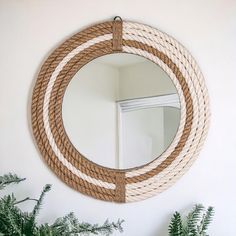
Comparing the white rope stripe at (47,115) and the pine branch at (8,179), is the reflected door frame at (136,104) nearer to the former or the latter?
the white rope stripe at (47,115)

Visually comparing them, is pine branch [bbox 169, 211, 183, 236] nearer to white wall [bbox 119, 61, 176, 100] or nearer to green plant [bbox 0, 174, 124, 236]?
green plant [bbox 0, 174, 124, 236]

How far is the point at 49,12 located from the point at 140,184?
0.90 metres

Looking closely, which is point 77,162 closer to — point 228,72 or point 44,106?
point 44,106

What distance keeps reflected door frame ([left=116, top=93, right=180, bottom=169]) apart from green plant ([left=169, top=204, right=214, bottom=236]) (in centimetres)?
34

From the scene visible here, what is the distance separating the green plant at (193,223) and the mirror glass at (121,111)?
0.94ft

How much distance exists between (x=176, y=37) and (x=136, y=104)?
0.36 m

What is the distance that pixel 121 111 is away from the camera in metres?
1.79

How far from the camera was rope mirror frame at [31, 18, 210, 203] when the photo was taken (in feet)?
5.70

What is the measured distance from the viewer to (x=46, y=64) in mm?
1807

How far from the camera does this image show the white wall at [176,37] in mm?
1743

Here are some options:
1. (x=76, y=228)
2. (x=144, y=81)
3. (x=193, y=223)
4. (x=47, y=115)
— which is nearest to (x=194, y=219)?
(x=193, y=223)

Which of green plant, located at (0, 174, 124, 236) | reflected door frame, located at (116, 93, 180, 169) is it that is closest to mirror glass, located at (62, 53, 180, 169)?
reflected door frame, located at (116, 93, 180, 169)

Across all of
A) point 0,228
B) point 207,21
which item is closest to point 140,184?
point 0,228

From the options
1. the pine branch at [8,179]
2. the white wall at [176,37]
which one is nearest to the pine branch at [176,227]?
the white wall at [176,37]
